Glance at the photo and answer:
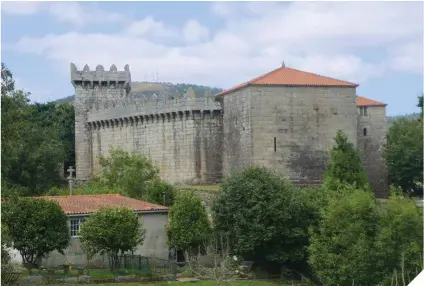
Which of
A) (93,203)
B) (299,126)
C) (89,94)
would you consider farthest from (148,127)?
(93,203)

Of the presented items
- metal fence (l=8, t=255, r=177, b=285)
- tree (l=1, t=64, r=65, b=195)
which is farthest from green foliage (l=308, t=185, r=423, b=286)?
tree (l=1, t=64, r=65, b=195)

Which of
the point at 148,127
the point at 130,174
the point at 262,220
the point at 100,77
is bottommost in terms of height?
the point at 262,220

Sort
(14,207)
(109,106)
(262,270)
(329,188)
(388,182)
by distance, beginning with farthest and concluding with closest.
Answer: (109,106) → (388,182) → (329,188) → (262,270) → (14,207)

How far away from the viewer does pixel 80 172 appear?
6881 centimetres

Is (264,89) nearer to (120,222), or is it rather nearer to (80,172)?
(120,222)

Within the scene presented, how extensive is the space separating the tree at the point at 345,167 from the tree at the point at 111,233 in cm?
1231

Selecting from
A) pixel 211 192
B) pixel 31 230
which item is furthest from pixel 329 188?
pixel 31 230

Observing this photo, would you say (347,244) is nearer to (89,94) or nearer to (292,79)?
(292,79)

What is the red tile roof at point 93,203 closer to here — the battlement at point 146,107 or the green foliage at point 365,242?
the green foliage at point 365,242

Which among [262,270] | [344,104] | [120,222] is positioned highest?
[344,104]

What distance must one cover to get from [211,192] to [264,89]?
254 inches

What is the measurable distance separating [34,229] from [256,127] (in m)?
18.1

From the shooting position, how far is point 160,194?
1730 inches

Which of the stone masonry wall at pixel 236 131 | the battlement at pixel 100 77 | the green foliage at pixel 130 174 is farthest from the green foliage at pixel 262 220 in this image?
the battlement at pixel 100 77
